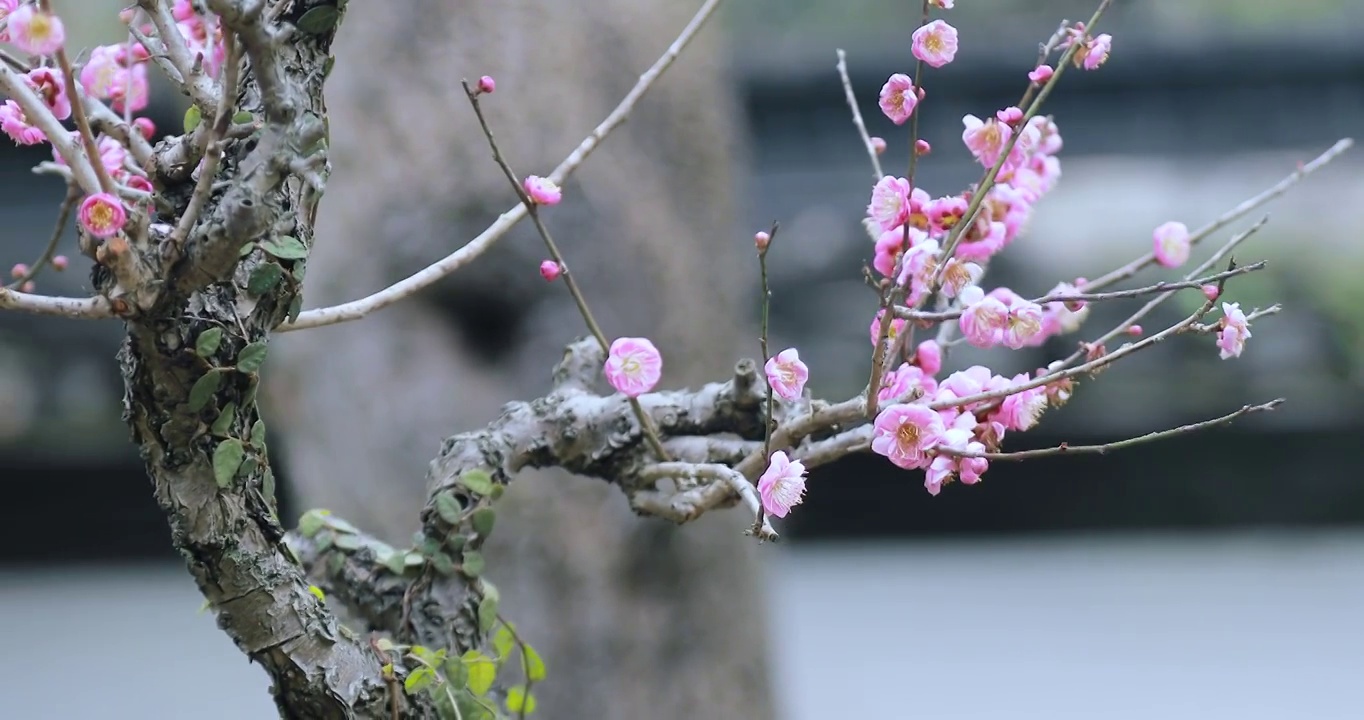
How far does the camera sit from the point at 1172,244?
79 cm

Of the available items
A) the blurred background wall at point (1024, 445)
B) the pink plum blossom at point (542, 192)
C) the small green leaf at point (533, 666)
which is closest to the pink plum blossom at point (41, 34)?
the pink plum blossom at point (542, 192)

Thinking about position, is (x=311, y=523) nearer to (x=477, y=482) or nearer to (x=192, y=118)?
(x=477, y=482)

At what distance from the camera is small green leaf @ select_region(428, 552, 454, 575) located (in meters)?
0.84

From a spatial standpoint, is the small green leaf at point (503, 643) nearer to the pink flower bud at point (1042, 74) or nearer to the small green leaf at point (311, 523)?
the small green leaf at point (311, 523)

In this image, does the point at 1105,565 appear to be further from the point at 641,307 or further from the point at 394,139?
the point at 394,139

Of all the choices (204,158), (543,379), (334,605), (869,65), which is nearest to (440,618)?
(334,605)

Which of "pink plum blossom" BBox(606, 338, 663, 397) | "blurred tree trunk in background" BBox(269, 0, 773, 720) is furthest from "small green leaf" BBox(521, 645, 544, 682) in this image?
"blurred tree trunk in background" BBox(269, 0, 773, 720)

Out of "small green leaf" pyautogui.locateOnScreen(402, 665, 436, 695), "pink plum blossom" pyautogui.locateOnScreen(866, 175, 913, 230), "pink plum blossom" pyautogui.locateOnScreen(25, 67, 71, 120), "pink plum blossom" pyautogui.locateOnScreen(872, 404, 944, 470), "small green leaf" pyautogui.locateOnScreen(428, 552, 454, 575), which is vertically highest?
"pink plum blossom" pyautogui.locateOnScreen(25, 67, 71, 120)

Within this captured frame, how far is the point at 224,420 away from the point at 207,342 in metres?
0.05

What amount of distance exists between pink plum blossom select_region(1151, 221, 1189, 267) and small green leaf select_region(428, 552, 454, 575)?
0.45m

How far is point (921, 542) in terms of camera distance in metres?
3.50

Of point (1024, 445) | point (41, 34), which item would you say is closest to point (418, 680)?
point (41, 34)

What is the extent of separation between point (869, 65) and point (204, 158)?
9.61 ft

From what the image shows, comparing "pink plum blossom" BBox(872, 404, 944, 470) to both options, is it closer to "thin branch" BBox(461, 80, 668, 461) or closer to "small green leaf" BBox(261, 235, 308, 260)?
"thin branch" BBox(461, 80, 668, 461)
